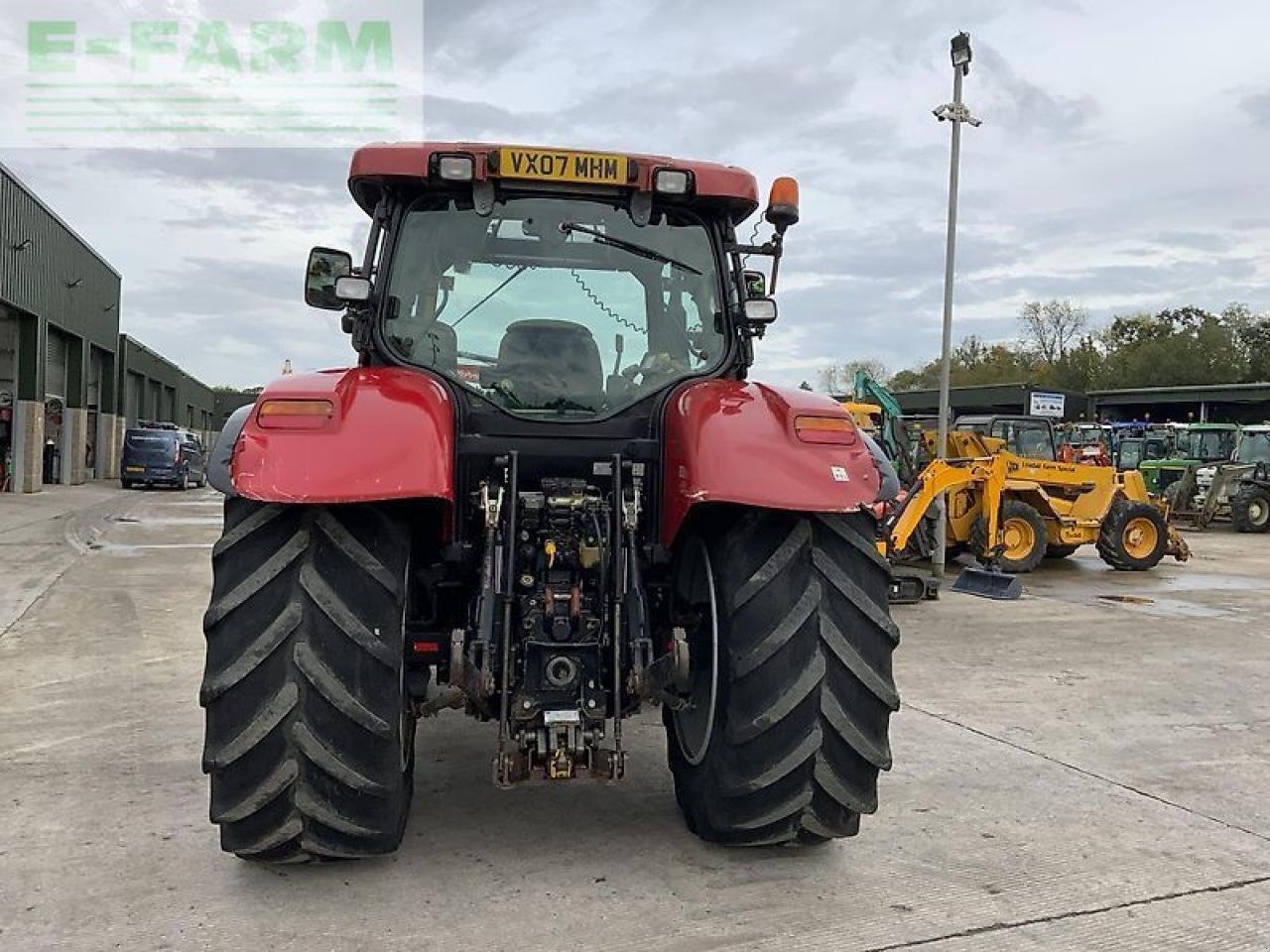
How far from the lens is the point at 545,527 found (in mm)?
3701

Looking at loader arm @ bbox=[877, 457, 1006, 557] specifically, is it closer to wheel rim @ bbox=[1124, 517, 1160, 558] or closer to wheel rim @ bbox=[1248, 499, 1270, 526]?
wheel rim @ bbox=[1124, 517, 1160, 558]

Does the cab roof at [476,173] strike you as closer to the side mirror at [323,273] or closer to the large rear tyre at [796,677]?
the side mirror at [323,273]

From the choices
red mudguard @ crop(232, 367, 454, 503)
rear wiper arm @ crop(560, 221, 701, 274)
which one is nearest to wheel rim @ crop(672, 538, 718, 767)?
red mudguard @ crop(232, 367, 454, 503)

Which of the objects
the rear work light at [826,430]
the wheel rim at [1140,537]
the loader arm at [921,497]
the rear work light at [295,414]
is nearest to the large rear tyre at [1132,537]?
the wheel rim at [1140,537]

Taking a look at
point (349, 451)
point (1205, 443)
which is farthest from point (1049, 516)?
point (1205, 443)

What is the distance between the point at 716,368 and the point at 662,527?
0.75 metres

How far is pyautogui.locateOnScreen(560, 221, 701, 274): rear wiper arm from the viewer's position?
4.11m

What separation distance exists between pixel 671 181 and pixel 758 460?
1.23 m

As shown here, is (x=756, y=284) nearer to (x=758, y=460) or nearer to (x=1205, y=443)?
(x=758, y=460)

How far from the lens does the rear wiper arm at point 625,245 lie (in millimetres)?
4109

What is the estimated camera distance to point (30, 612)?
352 inches

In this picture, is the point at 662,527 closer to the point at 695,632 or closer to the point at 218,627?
the point at 695,632

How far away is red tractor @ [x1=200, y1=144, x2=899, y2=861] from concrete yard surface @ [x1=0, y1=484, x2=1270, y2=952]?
0.73 ft

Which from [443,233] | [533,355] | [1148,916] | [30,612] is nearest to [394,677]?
[533,355]
